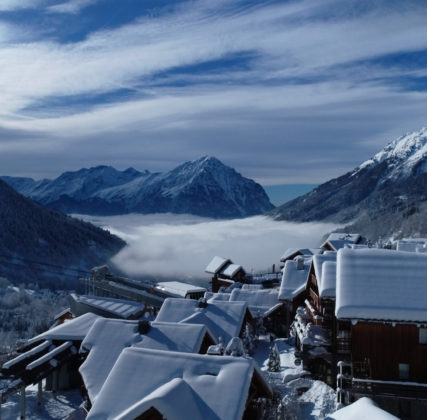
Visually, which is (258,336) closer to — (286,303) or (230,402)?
(286,303)

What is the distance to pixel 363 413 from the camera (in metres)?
16.6

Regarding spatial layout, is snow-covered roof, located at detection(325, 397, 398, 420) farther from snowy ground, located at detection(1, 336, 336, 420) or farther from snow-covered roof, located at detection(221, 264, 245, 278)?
snow-covered roof, located at detection(221, 264, 245, 278)

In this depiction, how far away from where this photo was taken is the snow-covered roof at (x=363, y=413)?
52.4 ft

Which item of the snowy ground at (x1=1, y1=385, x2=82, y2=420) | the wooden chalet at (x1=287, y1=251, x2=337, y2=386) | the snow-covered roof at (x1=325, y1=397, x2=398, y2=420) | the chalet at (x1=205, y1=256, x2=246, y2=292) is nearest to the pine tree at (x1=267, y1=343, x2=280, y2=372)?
the wooden chalet at (x1=287, y1=251, x2=337, y2=386)

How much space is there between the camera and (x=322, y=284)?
27422mm

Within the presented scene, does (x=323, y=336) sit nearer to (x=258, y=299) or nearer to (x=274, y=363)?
(x=274, y=363)

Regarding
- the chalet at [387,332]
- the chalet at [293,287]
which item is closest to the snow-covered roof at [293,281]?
the chalet at [293,287]

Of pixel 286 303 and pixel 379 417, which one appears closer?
pixel 379 417

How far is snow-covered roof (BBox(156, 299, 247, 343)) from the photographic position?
3453 centimetres

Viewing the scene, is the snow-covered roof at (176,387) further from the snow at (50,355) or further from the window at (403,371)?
the snow at (50,355)

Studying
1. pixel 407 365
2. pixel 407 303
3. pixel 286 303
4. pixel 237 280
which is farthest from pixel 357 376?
pixel 237 280

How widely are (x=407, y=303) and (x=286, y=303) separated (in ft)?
74.7

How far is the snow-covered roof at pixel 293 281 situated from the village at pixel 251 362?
720 cm

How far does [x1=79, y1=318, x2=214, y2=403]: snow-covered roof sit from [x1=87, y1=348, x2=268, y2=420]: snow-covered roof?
5656mm
